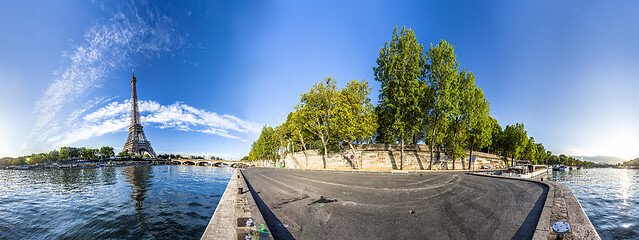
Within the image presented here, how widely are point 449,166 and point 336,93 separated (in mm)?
23914

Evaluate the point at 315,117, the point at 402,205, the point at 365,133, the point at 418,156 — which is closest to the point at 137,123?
the point at 315,117

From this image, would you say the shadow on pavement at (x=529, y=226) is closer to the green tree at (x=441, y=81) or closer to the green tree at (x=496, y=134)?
the green tree at (x=441, y=81)

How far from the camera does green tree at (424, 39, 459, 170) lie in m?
28.8

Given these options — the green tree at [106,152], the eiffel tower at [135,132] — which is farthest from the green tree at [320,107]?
the green tree at [106,152]

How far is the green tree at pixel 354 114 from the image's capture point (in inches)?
1264

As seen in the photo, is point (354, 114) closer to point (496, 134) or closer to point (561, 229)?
point (561, 229)

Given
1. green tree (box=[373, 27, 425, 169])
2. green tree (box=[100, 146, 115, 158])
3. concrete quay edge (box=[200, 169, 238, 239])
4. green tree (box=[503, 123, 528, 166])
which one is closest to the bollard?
concrete quay edge (box=[200, 169, 238, 239])

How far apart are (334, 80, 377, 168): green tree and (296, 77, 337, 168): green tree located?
1.65m

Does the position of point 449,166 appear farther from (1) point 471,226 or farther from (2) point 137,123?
(2) point 137,123

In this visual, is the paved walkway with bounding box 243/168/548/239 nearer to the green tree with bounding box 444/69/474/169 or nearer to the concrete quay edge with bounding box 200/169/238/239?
the concrete quay edge with bounding box 200/169/238/239

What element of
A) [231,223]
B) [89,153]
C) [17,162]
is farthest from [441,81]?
[17,162]

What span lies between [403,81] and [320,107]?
13754 mm

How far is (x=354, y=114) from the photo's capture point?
33.8 metres

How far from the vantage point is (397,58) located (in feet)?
101
